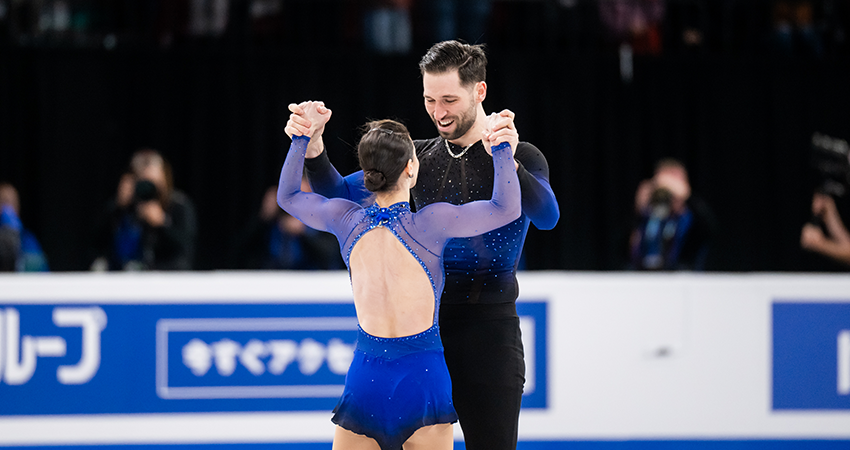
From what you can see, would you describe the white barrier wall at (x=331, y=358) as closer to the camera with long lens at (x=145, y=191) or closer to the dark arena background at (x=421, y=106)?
the camera with long lens at (x=145, y=191)

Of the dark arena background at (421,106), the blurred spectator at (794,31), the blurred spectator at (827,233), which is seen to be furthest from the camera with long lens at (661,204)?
the blurred spectator at (794,31)

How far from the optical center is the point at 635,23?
6.93 m

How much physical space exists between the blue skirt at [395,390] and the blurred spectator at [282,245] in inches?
136

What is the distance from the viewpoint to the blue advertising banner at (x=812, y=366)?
395cm

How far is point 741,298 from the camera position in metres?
3.99

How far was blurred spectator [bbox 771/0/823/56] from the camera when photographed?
6.81 meters

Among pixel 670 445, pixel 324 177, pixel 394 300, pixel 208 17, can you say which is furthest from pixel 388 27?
pixel 394 300

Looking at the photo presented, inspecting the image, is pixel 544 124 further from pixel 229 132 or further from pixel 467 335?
pixel 467 335

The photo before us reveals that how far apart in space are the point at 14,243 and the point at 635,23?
523cm

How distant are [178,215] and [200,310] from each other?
5.69 feet

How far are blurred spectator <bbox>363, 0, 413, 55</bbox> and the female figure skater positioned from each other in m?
4.60

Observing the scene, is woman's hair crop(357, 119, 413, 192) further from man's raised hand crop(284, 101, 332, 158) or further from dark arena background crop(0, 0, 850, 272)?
dark arena background crop(0, 0, 850, 272)

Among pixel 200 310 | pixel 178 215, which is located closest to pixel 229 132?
pixel 178 215

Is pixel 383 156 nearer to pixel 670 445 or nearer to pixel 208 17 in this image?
pixel 670 445
